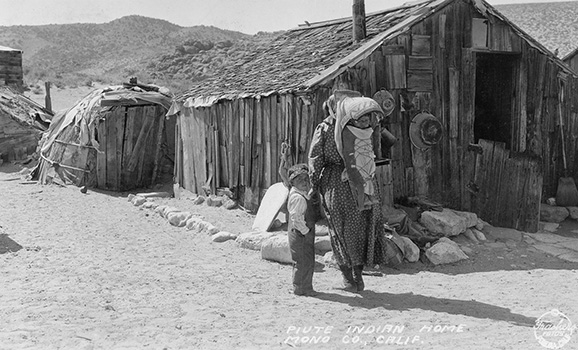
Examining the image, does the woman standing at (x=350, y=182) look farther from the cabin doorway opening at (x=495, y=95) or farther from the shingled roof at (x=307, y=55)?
the cabin doorway opening at (x=495, y=95)

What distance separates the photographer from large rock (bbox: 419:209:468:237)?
859cm

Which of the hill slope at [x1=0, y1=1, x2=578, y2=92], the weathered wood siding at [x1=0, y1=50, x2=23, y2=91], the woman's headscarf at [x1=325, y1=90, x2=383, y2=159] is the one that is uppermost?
the hill slope at [x1=0, y1=1, x2=578, y2=92]

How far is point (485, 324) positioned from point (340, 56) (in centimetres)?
489

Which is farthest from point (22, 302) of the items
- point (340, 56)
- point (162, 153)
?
point (162, 153)

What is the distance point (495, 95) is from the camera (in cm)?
1073

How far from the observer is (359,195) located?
244 inches

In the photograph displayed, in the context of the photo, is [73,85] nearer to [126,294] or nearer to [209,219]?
[209,219]

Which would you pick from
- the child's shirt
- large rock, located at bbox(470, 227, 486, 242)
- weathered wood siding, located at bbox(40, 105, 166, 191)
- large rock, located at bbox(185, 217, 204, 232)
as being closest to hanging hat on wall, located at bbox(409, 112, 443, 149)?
large rock, located at bbox(470, 227, 486, 242)

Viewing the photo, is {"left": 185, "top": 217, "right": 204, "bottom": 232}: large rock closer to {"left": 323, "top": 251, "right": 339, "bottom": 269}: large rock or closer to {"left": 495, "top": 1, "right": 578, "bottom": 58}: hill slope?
{"left": 323, "top": 251, "right": 339, "bottom": 269}: large rock

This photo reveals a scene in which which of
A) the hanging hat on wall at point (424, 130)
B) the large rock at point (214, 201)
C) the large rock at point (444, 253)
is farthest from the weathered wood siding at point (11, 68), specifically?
the large rock at point (444, 253)

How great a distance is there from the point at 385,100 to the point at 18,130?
41.9ft

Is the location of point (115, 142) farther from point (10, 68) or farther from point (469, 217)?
point (10, 68)

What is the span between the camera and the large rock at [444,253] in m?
7.93

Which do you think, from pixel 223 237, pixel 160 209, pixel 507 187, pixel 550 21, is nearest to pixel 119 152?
pixel 160 209
